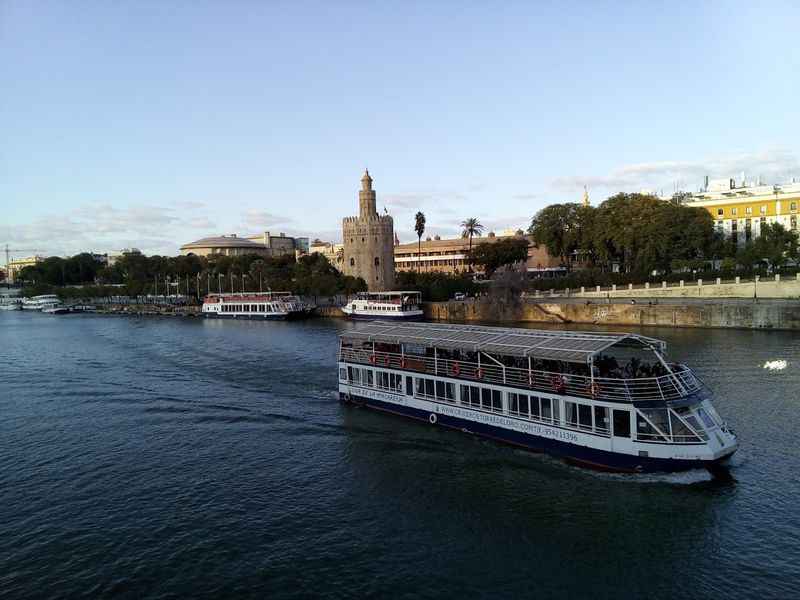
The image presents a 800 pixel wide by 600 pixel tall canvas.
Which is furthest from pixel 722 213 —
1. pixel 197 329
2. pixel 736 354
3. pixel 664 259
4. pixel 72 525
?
pixel 72 525

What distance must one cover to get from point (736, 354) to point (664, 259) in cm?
5059

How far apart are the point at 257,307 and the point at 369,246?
3537cm

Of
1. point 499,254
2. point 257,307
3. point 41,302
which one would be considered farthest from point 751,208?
point 41,302

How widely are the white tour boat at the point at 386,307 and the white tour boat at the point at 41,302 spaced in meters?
103

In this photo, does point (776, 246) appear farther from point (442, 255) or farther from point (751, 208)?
point (442, 255)

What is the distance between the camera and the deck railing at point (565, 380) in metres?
26.0

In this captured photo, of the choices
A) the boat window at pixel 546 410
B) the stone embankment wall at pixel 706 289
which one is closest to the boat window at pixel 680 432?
the boat window at pixel 546 410

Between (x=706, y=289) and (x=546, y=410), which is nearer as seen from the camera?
(x=546, y=410)

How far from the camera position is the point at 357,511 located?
24094 millimetres

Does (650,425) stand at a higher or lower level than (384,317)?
lower

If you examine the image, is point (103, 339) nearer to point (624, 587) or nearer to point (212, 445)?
point (212, 445)

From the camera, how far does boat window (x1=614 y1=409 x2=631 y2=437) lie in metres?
26.0

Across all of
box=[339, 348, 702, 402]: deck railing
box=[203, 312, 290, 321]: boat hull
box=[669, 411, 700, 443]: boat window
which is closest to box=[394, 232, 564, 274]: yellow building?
box=[203, 312, 290, 321]: boat hull

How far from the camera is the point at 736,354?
52594mm
